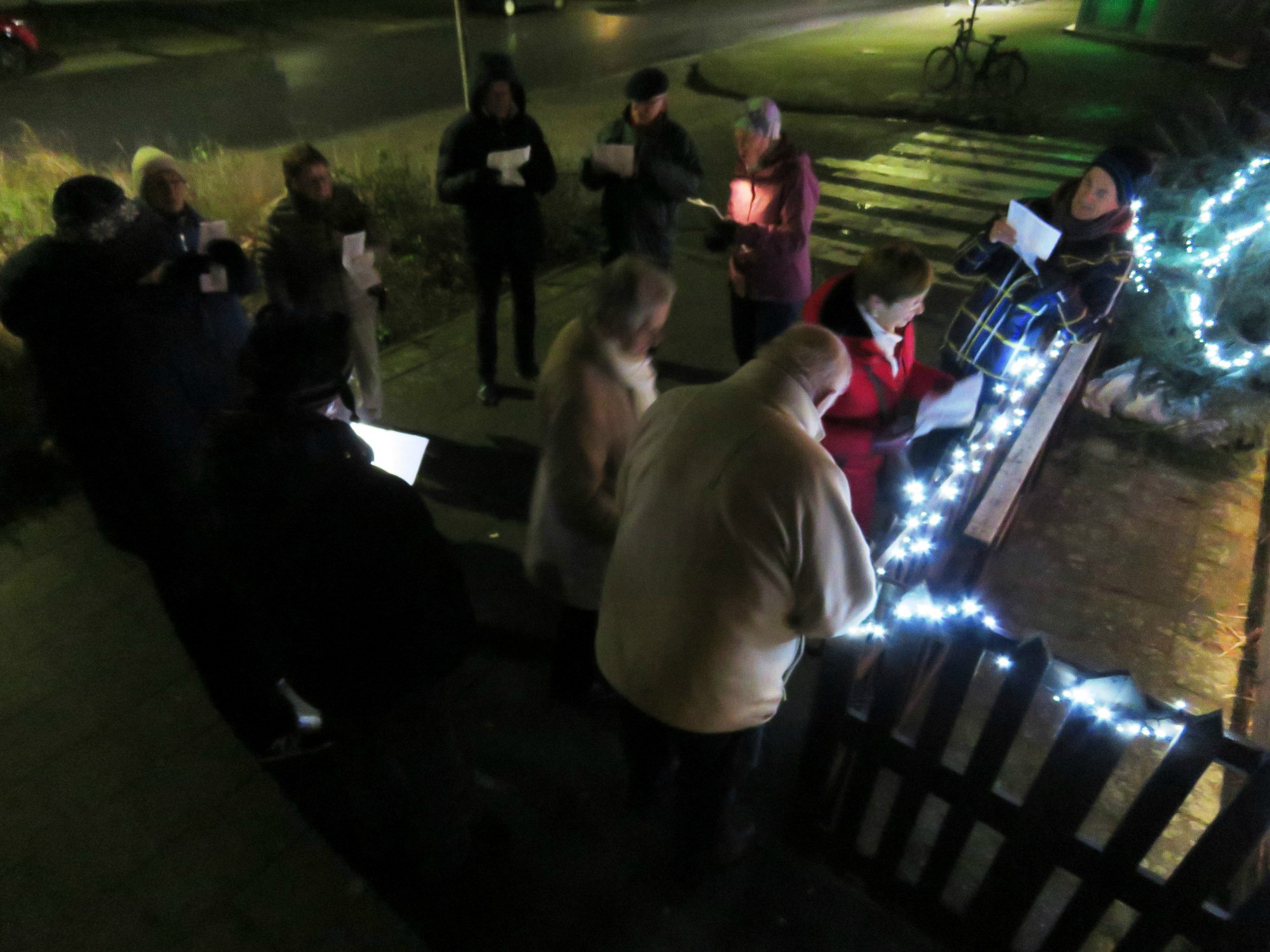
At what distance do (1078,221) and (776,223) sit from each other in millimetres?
Result: 1345

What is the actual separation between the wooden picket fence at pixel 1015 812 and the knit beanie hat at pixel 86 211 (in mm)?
2620

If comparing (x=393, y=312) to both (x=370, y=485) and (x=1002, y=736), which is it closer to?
(x=370, y=485)

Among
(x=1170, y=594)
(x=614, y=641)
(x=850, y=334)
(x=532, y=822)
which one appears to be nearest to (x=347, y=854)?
(x=532, y=822)

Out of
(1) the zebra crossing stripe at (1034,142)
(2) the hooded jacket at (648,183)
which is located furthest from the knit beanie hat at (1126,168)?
(1) the zebra crossing stripe at (1034,142)

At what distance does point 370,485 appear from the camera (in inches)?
70.2

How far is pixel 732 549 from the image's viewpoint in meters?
1.72

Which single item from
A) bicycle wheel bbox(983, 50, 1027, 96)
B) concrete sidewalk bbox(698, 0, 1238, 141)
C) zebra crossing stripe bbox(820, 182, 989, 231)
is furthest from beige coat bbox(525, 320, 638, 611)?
bicycle wheel bbox(983, 50, 1027, 96)

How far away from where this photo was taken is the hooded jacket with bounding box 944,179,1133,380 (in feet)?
11.3

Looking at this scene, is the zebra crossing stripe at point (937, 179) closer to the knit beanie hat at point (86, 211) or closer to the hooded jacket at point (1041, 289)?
the hooded jacket at point (1041, 289)

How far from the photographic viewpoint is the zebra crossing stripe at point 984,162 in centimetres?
993

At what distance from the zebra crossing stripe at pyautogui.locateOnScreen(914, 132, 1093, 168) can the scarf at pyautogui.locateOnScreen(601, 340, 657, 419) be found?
32.3 ft

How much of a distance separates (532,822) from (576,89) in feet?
44.5

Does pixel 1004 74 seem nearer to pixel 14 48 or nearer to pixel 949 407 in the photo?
pixel 949 407

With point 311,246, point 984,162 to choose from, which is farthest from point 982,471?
point 984,162
